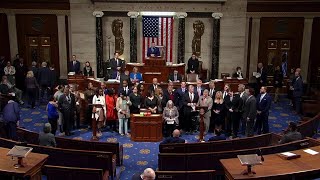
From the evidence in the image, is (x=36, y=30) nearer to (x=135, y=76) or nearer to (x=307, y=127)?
(x=135, y=76)

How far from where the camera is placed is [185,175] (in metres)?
8.27

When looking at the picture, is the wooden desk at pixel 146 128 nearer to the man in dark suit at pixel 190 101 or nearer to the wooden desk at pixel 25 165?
the man in dark suit at pixel 190 101

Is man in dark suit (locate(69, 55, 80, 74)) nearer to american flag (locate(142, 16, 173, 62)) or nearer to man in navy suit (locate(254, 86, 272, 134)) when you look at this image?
american flag (locate(142, 16, 173, 62))

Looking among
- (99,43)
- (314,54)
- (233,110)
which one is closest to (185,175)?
(233,110)

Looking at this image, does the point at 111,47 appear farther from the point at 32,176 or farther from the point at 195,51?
the point at 32,176

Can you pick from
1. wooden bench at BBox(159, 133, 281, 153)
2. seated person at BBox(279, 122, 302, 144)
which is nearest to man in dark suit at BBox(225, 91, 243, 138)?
wooden bench at BBox(159, 133, 281, 153)

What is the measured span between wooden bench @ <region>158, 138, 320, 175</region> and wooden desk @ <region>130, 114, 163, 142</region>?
3330mm

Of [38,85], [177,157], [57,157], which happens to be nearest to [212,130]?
[177,157]

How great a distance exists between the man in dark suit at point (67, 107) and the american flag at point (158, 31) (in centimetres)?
690

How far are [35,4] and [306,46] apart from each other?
41.9ft

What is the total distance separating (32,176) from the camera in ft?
25.7

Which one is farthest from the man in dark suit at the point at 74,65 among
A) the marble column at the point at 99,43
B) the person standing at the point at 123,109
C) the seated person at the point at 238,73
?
the seated person at the point at 238,73

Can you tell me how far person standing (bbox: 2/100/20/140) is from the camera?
38.9 ft

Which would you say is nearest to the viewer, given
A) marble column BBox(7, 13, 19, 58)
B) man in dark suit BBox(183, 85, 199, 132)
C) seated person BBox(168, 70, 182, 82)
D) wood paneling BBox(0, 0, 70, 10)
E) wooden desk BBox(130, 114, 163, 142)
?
wooden desk BBox(130, 114, 163, 142)
